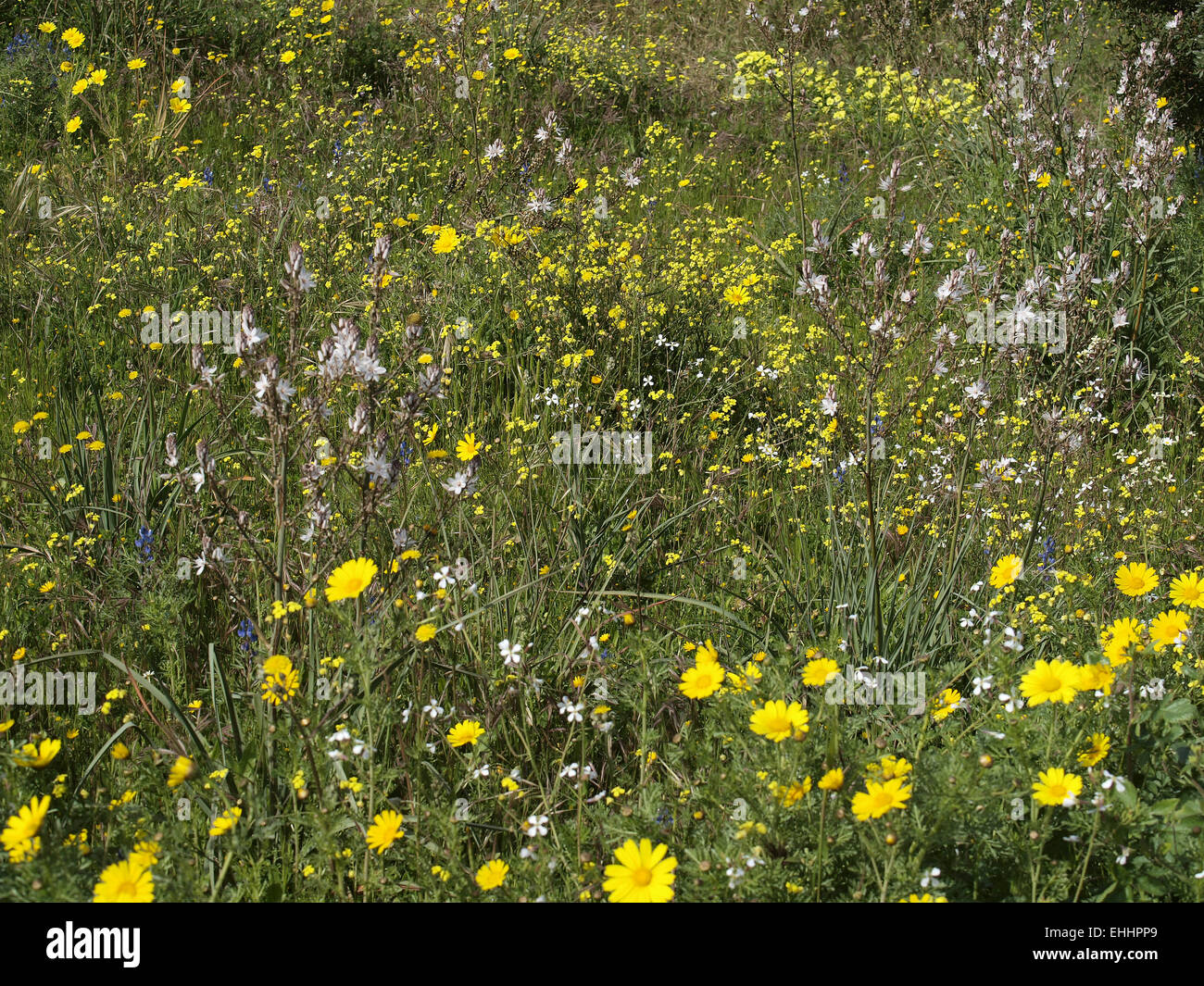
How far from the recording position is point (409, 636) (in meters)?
2.11

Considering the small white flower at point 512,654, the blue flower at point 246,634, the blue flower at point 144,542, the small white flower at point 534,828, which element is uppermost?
the blue flower at point 144,542

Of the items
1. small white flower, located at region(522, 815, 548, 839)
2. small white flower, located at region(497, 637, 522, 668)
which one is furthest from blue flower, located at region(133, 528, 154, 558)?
small white flower, located at region(522, 815, 548, 839)

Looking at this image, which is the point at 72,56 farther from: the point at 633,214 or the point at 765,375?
the point at 765,375

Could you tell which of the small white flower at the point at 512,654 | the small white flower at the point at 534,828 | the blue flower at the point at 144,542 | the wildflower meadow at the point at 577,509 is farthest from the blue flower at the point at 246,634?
the small white flower at the point at 534,828

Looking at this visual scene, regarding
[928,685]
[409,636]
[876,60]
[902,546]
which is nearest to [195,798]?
[409,636]

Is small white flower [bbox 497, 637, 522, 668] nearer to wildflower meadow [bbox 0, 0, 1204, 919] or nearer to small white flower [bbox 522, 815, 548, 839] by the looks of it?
wildflower meadow [bbox 0, 0, 1204, 919]

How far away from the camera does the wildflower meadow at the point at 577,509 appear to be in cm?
180

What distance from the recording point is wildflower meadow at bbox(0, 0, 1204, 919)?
5.90 feet

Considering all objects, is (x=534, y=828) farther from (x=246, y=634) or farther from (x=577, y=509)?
Result: (x=577, y=509)

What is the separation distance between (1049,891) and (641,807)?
2.37 feet

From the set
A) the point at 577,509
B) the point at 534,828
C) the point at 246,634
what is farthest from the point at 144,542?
the point at 534,828

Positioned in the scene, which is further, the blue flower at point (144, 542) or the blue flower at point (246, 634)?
the blue flower at point (144, 542)

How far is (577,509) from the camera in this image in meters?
2.91

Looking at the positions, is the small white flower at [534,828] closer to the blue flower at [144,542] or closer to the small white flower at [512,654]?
the small white flower at [512,654]
